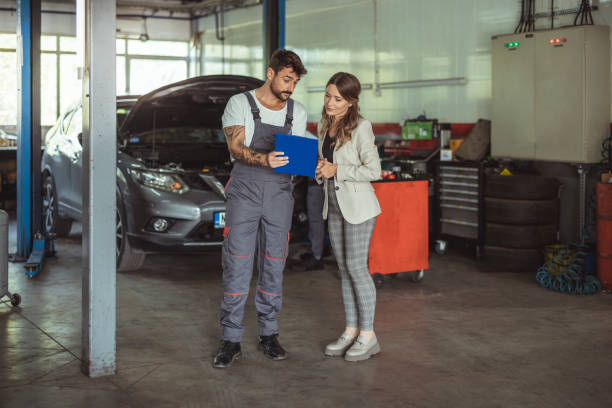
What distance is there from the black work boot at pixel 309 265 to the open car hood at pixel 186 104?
5.01 ft

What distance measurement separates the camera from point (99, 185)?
3305 millimetres

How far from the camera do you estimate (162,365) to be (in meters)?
3.53

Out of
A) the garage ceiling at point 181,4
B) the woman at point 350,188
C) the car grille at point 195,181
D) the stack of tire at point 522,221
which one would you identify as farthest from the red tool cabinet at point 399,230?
the garage ceiling at point 181,4

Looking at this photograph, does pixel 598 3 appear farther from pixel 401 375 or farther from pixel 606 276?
pixel 401 375

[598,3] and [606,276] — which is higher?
[598,3]

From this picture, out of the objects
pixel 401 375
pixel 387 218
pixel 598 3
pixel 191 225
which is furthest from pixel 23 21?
pixel 598 3

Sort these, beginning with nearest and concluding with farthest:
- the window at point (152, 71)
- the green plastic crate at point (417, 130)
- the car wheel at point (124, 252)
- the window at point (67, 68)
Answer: the car wheel at point (124, 252) < the green plastic crate at point (417, 130) < the window at point (67, 68) < the window at point (152, 71)

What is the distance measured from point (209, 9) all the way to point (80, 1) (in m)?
11.2

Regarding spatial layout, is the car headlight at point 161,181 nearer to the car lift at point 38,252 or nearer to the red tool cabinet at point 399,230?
the car lift at point 38,252

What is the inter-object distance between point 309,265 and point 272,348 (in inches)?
94.3

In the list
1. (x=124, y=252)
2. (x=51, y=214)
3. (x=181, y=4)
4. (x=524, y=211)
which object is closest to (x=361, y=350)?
(x=124, y=252)

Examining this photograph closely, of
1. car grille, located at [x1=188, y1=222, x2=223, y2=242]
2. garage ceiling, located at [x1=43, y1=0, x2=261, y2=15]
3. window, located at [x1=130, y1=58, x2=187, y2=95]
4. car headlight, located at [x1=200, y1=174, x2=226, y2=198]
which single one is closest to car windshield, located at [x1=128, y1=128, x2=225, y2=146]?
car headlight, located at [x1=200, y1=174, x2=226, y2=198]

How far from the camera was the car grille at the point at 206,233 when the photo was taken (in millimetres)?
5406

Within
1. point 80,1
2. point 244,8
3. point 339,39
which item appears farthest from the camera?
point 244,8
